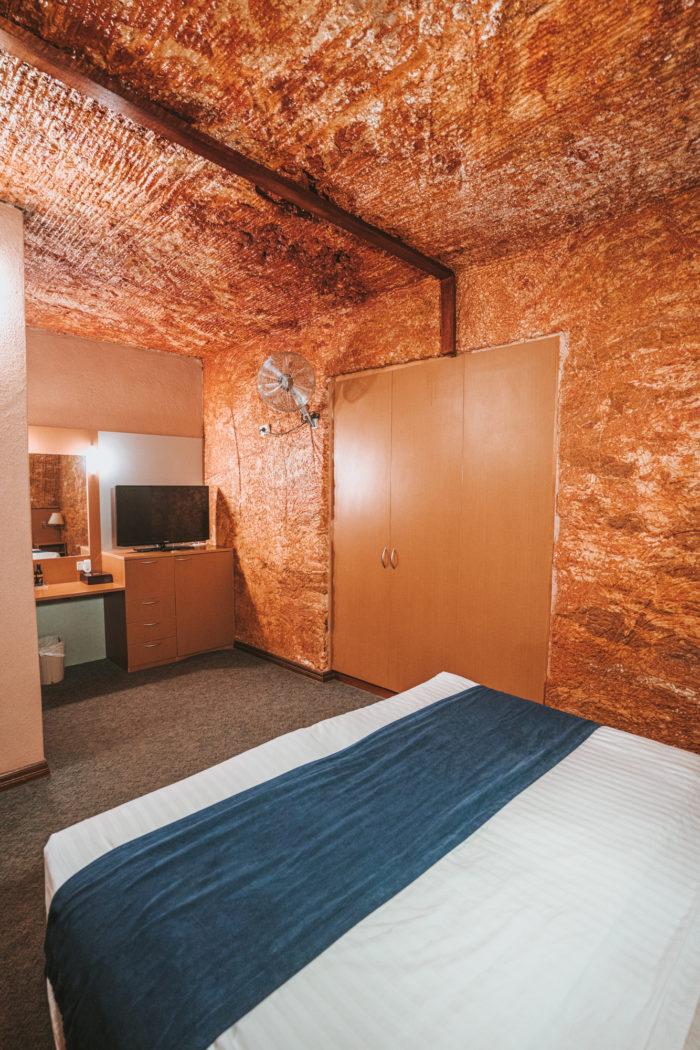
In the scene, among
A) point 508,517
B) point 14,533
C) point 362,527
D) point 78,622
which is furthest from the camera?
point 78,622

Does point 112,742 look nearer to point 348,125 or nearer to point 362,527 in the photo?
point 362,527

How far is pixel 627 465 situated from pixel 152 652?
3842 mm

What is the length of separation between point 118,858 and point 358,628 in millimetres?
2688

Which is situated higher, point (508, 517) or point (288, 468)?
point (288, 468)

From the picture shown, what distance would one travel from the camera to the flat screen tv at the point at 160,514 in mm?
4449

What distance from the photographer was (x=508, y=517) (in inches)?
116

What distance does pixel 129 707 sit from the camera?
355 cm

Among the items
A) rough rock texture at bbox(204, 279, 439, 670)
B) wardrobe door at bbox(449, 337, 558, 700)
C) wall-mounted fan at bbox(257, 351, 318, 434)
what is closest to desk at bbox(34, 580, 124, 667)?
rough rock texture at bbox(204, 279, 439, 670)

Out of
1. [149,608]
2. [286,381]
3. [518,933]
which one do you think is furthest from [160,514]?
[518,933]

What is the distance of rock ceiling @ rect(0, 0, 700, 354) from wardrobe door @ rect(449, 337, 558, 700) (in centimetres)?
71

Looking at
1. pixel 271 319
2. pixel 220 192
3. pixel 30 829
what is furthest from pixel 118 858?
pixel 271 319

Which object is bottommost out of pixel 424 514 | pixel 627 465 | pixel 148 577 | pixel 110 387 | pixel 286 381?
pixel 148 577

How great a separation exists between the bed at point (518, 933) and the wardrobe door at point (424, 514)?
175 centimetres

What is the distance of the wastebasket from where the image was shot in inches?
155
